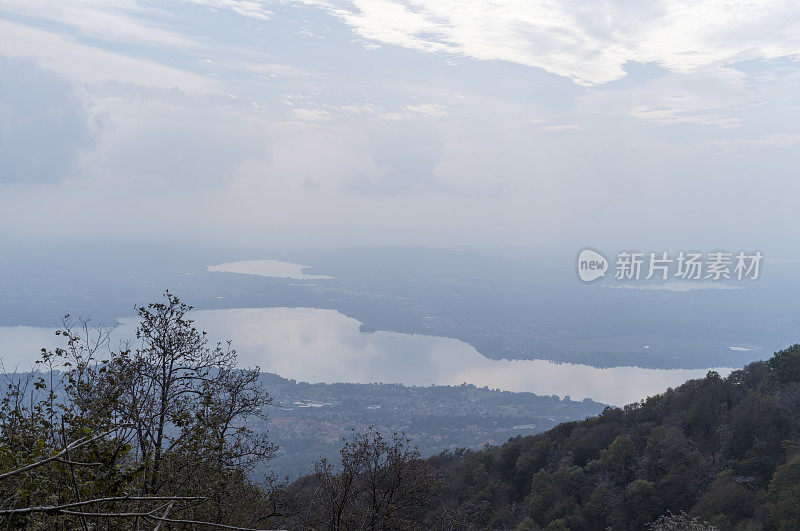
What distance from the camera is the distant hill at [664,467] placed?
1252cm

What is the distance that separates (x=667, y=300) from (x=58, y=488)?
9350 centimetres

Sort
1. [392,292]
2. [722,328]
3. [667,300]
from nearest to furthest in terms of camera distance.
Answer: [722,328] → [667,300] → [392,292]

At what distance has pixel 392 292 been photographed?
91750mm

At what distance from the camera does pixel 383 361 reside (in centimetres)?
6247

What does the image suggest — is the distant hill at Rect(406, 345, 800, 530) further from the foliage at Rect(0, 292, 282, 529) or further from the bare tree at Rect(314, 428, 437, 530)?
the foliage at Rect(0, 292, 282, 529)

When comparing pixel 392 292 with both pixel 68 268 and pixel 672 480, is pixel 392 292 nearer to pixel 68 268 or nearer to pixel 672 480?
pixel 68 268

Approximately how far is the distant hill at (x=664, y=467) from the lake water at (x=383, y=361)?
28.4 metres

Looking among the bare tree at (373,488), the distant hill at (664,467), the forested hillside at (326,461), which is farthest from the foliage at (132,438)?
the distant hill at (664,467)

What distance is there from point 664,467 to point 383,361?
48367 millimetres

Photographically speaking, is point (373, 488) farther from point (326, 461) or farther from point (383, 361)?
point (383, 361)

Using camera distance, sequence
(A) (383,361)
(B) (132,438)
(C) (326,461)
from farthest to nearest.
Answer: (A) (383,361)
(C) (326,461)
(B) (132,438)

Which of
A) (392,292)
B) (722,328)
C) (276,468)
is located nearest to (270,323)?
(392,292)

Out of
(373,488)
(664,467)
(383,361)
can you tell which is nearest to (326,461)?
(373,488)

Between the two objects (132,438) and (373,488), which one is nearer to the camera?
(132,438)
